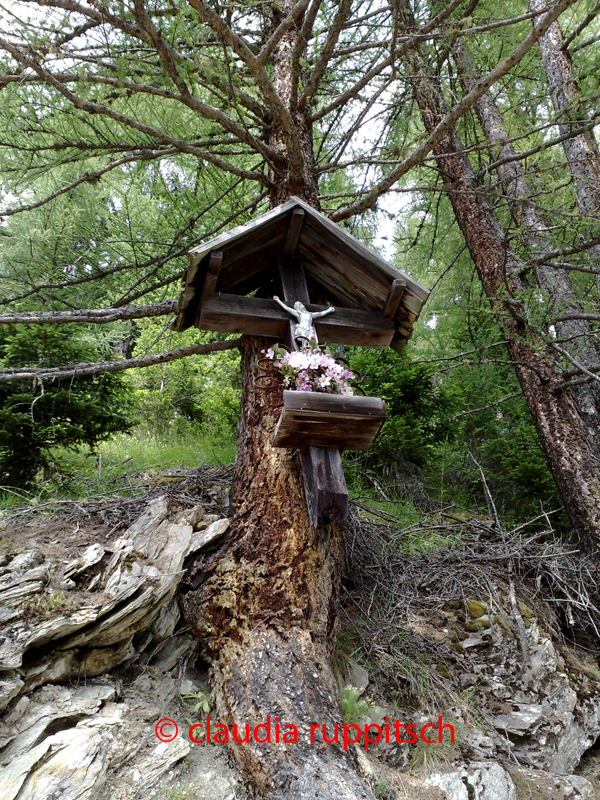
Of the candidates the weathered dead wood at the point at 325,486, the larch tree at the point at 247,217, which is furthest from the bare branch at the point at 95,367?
the weathered dead wood at the point at 325,486

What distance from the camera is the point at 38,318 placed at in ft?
10.9

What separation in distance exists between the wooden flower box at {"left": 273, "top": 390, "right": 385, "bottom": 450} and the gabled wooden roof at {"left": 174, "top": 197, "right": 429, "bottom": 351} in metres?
1.02

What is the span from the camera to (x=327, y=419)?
254cm

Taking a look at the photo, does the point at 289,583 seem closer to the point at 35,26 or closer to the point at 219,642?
the point at 219,642

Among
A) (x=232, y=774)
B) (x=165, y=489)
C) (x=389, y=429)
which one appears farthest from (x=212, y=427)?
(x=232, y=774)

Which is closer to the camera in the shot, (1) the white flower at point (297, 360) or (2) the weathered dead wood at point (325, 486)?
(2) the weathered dead wood at point (325, 486)

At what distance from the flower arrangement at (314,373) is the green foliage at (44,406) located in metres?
2.43

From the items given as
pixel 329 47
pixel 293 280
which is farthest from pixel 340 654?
pixel 329 47

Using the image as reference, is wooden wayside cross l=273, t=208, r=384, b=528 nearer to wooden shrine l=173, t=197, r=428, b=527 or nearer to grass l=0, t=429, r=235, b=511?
wooden shrine l=173, t=197, r=428, b=527

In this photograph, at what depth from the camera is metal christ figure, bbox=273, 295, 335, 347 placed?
9.93 feet

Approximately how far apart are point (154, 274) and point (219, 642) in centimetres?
286

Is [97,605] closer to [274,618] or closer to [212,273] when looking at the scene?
A: [274,618]

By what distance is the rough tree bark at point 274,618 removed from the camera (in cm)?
230

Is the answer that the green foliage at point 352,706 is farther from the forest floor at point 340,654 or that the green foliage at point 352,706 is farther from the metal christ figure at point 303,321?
the metal christ figure at point 303,321
